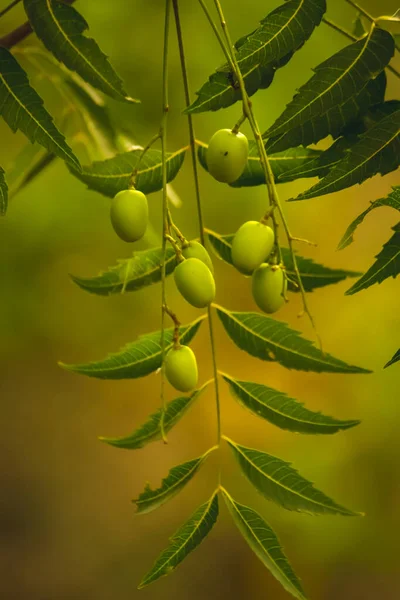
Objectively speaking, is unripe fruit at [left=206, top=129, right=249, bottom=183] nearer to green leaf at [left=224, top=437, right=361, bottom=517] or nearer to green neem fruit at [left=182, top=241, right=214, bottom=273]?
green neem fruit at [left=182, top=241, right=214, bottom=273]

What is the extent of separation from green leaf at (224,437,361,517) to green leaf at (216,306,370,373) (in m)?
0.07

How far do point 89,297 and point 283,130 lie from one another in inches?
62.0

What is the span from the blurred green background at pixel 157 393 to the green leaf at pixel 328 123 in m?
1.08

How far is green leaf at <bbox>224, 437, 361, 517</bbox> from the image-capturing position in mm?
612

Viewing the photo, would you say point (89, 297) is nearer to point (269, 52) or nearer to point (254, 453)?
point (254, 453)

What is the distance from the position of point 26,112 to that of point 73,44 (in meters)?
0.06

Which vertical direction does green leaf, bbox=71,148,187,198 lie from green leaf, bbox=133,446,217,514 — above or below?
above

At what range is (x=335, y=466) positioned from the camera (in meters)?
2.32

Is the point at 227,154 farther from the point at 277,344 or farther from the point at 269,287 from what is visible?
the point at 277,344

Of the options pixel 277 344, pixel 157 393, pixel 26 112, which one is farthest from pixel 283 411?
pixel 157 393

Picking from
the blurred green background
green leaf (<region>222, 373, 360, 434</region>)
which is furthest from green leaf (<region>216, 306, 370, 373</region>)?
the blurred green background

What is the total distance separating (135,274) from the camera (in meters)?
0.70

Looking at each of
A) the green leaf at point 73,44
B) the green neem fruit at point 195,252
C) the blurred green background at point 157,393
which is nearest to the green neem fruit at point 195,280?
the green neem fruit at point 195,252

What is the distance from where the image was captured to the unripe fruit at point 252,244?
1.72ft
